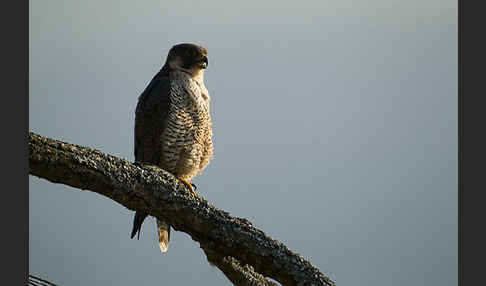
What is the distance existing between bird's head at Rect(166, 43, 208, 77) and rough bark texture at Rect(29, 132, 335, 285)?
6.61ft

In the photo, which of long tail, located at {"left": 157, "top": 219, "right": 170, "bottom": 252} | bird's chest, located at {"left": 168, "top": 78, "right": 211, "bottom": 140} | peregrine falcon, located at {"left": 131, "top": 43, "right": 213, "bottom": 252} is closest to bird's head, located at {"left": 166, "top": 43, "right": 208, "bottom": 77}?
peregrine falcon, located at {"left": 131, "top": 43, "right": 213, "bottom": 252}

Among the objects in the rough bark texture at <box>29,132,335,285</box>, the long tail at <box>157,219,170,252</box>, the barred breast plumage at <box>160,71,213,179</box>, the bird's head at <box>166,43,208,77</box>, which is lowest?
the long tail at <box>157,219,170,252</box>

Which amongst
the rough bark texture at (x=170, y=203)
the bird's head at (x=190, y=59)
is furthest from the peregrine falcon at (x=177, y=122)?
the rough bark texture at (x=170, y=203)

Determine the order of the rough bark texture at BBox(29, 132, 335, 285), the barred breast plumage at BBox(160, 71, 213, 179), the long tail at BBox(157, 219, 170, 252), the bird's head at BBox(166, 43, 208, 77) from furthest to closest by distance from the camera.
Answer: the bird's head at BBox(166, 43, 208, 77), the long tail at BBox(157, 219, 170, 252), the barred breast plumage at BBox(160, 71, 213, 179), the rough bark texture at BBox(29, 132, 335, 285)

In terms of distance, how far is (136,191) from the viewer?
2.21 m

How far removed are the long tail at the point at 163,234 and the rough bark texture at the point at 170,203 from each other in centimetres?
175

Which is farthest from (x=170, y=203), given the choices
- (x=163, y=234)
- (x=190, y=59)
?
(x=190, y=59)

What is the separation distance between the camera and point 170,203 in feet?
7.45

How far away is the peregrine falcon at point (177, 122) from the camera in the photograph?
155 inches

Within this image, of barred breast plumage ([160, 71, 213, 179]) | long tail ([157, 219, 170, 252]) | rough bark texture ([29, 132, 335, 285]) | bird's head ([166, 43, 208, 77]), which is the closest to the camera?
rough bark texture ([29, 132, 335, 285])

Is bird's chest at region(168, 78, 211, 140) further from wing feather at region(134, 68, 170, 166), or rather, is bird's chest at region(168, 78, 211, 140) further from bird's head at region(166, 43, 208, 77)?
bird's head at region(166, 43, 208, 77)

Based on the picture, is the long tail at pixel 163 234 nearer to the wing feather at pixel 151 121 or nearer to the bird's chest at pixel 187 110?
the wing feather at pixel 151 121

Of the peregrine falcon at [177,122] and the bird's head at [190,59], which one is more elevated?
the bird's head at [190,59]

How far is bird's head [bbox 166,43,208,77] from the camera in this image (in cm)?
422
